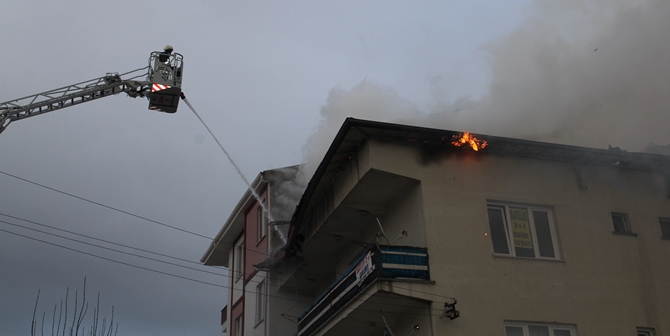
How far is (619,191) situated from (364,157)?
7.09m

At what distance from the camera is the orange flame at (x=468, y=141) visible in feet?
55.8

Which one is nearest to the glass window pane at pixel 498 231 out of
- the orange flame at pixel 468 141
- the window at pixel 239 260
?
the orange flame at pixel 468 141

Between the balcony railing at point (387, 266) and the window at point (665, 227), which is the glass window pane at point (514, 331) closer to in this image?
the balcony railing at point (387, 266)

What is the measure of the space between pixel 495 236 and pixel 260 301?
469 inches

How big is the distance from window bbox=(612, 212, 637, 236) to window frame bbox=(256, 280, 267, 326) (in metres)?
12.8

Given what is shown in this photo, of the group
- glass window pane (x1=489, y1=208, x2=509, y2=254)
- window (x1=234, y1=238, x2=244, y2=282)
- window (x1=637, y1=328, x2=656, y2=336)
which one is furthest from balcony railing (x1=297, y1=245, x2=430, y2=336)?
window (x1=234, y1=238, x2=244, y2=282)

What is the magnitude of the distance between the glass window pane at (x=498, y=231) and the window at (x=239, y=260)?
1489 centimetres

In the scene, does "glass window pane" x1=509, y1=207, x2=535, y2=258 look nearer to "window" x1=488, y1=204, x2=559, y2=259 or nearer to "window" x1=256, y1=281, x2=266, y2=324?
"window" x1=488, y1=204, x2=559, y2=259

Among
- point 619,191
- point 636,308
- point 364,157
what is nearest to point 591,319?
point 636,308

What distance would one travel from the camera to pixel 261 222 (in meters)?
27.1

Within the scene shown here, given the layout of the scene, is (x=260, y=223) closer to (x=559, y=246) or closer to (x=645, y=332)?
(x=559, y=246)

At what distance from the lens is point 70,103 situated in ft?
53.0

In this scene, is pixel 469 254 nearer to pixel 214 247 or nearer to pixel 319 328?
pixel 319 328

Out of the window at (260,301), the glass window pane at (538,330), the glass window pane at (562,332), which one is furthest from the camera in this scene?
the window at (260,301)
